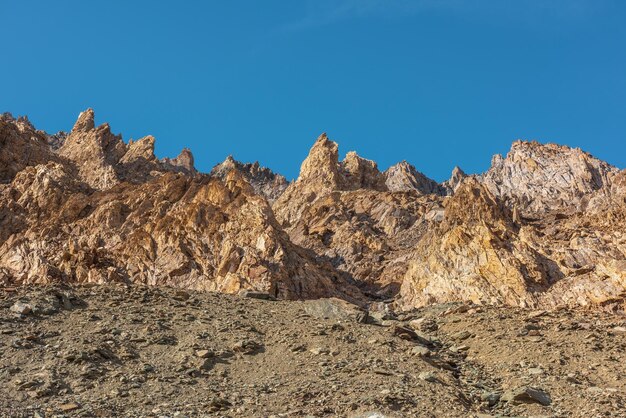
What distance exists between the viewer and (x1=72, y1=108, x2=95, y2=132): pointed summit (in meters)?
112

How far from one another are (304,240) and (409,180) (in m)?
75.6

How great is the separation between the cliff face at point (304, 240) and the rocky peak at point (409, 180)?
49.8 m

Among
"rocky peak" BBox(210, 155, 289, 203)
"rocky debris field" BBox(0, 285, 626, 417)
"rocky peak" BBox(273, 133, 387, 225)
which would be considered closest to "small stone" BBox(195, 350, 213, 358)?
"rocky debris field" BBox(0, 285, 626, 417)

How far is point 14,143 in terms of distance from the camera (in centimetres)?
7594

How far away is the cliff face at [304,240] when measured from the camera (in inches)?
1532

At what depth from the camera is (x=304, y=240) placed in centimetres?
6662

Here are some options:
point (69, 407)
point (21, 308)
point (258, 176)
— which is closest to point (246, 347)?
point (69, 407)

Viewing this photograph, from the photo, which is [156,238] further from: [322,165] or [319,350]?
[322,165]

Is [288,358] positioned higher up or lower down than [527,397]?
higher up

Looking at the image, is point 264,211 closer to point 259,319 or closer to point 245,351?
point 259,319

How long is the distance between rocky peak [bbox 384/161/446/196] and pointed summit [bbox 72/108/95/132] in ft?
188

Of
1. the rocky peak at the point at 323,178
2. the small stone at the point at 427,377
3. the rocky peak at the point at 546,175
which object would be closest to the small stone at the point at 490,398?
the small stone at the point at 427,377

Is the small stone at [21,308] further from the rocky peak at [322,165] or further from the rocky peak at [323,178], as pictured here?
the rocky peak at [322,165]

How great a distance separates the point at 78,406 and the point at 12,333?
266 inches
